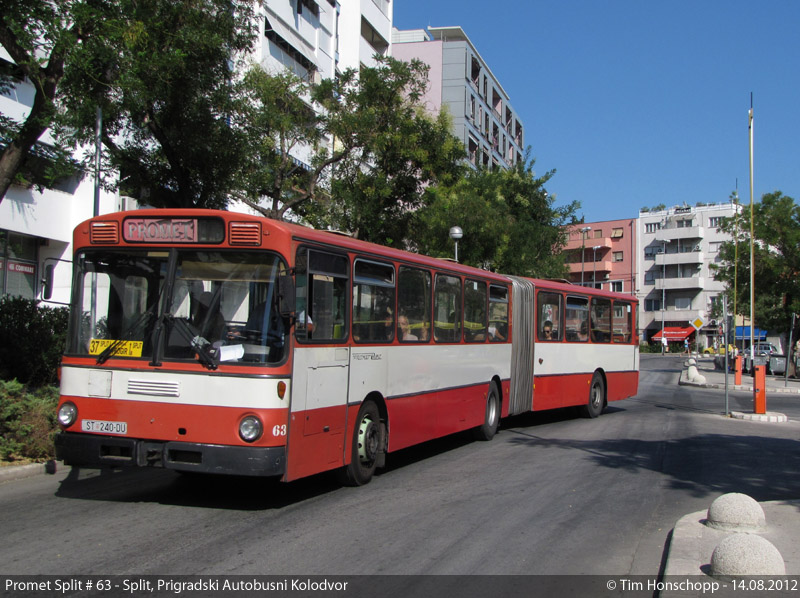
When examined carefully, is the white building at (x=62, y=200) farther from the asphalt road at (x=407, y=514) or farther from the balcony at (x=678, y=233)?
the balcony at (x=678, y=233)

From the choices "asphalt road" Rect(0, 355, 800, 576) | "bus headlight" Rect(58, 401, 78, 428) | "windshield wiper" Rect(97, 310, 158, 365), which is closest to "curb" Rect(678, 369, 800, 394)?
"asphalt road" Rect(0, 355, 800, 576)

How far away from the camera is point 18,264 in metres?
21.7

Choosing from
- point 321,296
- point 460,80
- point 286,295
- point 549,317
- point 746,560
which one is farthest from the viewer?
point 460,80

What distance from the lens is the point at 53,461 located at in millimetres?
9555

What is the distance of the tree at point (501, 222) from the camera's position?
89.9 ft

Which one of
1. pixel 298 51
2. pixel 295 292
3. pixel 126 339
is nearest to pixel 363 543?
pixel 295 292

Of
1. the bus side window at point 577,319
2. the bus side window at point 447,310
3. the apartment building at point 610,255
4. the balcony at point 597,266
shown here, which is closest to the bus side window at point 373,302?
the bus side window at point 447,310

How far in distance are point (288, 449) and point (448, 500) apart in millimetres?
2094

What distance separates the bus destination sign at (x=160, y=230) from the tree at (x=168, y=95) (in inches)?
159

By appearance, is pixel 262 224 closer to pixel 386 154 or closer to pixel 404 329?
pixel 404 329

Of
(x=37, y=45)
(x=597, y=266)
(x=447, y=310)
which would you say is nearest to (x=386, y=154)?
(x=447, y=310)

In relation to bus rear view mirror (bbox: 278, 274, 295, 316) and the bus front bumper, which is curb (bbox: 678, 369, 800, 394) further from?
the bus front bumper

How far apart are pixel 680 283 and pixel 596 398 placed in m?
85.1

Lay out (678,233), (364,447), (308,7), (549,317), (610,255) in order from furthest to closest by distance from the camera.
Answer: (610,255)
(678,233)
(308,7)
(549,317)
(364,447)
